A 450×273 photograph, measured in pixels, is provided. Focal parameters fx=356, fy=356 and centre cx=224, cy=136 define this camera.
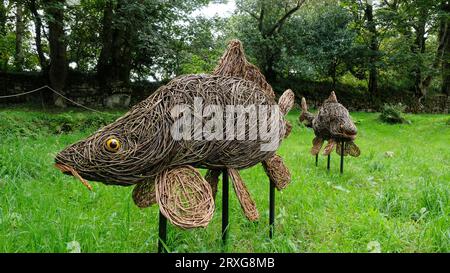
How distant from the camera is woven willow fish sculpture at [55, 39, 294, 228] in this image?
86.0 inches

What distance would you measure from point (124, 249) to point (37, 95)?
12.0 metres

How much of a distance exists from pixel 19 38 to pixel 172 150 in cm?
1427

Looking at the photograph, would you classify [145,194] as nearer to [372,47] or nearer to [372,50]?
[372,50]

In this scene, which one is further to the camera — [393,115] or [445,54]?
[445,54]

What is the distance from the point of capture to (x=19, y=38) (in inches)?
542

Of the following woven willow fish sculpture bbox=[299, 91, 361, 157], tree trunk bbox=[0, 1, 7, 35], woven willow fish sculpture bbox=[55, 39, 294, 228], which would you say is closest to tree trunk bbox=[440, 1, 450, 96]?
woven willow fish sculpture bbox=[299, 91, 361, 157]

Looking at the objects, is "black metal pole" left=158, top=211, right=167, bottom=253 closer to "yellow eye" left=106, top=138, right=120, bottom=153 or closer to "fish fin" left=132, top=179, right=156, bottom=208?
"fish fin" left=132, top=179, right=156, bottom=208

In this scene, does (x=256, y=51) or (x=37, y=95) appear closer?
(x=37, y=95)

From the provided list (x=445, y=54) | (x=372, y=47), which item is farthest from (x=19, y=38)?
(x=445, y=54)

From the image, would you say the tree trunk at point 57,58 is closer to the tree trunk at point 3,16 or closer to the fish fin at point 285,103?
the tree trunk at point 3,16

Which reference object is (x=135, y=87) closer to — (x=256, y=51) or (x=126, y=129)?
(x=256, y=51)

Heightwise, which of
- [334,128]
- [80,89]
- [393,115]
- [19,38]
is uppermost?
[19,38]

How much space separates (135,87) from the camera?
14.9 m
